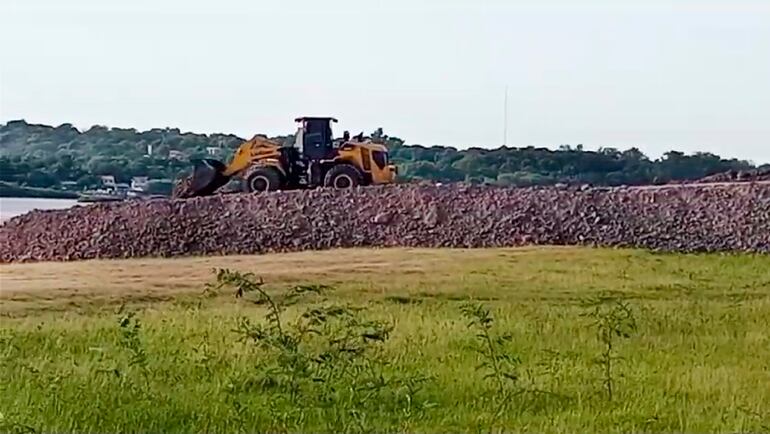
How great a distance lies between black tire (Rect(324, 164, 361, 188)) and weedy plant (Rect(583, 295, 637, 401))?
6.20 feet

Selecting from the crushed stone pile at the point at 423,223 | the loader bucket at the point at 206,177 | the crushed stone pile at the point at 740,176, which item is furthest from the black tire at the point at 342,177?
the crushed stone pile at the point at 740,176

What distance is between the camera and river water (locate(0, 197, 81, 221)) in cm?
326

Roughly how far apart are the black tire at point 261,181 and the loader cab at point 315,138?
19 cm

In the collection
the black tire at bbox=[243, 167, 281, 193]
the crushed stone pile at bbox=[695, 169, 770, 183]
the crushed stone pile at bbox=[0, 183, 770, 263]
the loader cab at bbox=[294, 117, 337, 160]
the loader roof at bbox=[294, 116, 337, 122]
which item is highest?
the loader roof at bbox=[294, 116, 337, 122]

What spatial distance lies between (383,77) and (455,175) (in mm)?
622

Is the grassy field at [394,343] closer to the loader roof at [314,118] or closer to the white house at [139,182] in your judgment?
the white house at [139,182]

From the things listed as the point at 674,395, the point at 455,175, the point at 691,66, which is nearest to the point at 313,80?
the point at 455,175

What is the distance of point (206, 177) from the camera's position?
14.1ft

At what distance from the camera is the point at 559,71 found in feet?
11.1

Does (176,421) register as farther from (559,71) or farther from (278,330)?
(559,71)

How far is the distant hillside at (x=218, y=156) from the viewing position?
10.6ft

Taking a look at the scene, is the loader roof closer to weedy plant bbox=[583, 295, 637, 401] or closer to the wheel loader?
the wheel loader

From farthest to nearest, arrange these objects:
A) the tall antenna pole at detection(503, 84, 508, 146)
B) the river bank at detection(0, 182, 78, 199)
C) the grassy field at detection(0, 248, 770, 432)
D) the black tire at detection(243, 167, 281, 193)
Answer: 1. the black tire at detection(243, 167, 281, 193)
2. the tall antenna pole at detection(503, 84, 508, 146)
3. the river bank at detection(0, 182, 78, 199)
4. the grassy field at detection(0, 248, 770, 432)

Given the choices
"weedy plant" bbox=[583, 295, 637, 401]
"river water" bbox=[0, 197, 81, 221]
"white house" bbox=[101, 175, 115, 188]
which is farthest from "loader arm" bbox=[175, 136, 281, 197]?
"weedy plant" bbox=[583, 295, 637, 401]
